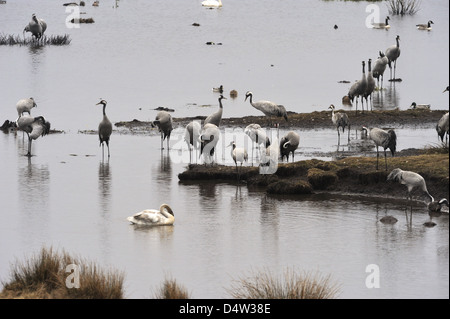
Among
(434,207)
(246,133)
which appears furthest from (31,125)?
(434,207)

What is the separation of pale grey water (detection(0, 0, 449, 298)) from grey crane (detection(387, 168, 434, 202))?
→ 0.53m

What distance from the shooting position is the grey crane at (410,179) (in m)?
21.4

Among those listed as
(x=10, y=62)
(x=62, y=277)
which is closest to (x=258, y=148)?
(x=62, y=277)

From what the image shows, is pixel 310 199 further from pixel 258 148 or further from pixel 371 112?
pixel 371 112

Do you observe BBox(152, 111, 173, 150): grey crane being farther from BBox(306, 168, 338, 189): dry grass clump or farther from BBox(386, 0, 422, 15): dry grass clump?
BBox(386, 0, 422, 15): dry grass clump

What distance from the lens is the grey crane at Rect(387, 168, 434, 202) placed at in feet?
70.1

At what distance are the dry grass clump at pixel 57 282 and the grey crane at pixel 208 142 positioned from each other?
10.2 metres

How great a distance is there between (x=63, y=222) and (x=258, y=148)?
9040mm

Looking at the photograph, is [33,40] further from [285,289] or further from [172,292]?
[285,289]

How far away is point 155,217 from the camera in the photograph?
68.2 feet

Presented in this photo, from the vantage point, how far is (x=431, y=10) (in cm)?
8869

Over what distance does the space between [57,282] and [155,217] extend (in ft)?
16.2

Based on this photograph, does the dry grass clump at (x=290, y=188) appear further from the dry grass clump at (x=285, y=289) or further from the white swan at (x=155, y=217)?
the dry grass clump at (x=285, y=289)

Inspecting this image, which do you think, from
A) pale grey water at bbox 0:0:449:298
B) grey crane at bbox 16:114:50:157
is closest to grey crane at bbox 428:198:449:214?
pale grey water at bbox 0:0:449:298
